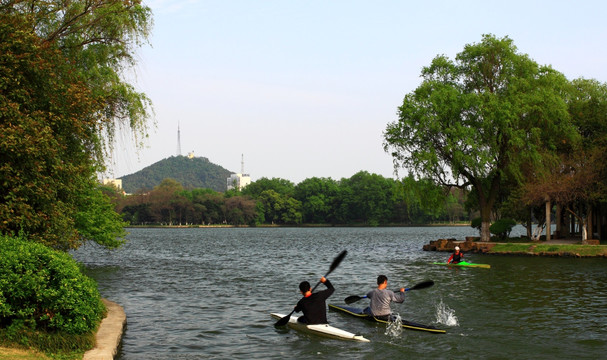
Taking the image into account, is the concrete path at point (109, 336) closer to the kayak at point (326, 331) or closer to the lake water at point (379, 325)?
the lake water at point (379, 325)

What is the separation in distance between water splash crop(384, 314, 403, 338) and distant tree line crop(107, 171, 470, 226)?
484ft

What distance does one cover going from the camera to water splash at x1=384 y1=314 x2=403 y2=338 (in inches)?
604

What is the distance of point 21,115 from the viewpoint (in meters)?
13.4

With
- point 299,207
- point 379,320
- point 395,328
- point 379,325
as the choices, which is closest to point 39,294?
point 395,328

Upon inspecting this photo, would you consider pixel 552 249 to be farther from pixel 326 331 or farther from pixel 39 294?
pixel 39 294

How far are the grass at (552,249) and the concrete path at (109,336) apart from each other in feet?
108

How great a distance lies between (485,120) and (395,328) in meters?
32.3

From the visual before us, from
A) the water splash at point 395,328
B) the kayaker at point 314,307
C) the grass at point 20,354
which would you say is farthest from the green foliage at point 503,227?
the grass at point 20,354

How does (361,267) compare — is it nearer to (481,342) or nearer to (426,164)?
(426,164)

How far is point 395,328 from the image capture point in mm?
15562

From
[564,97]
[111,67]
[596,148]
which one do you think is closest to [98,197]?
[111,67]

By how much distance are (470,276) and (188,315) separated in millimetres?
17066

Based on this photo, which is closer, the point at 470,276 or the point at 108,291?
the point at 108,291

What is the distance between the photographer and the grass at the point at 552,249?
127 ft
